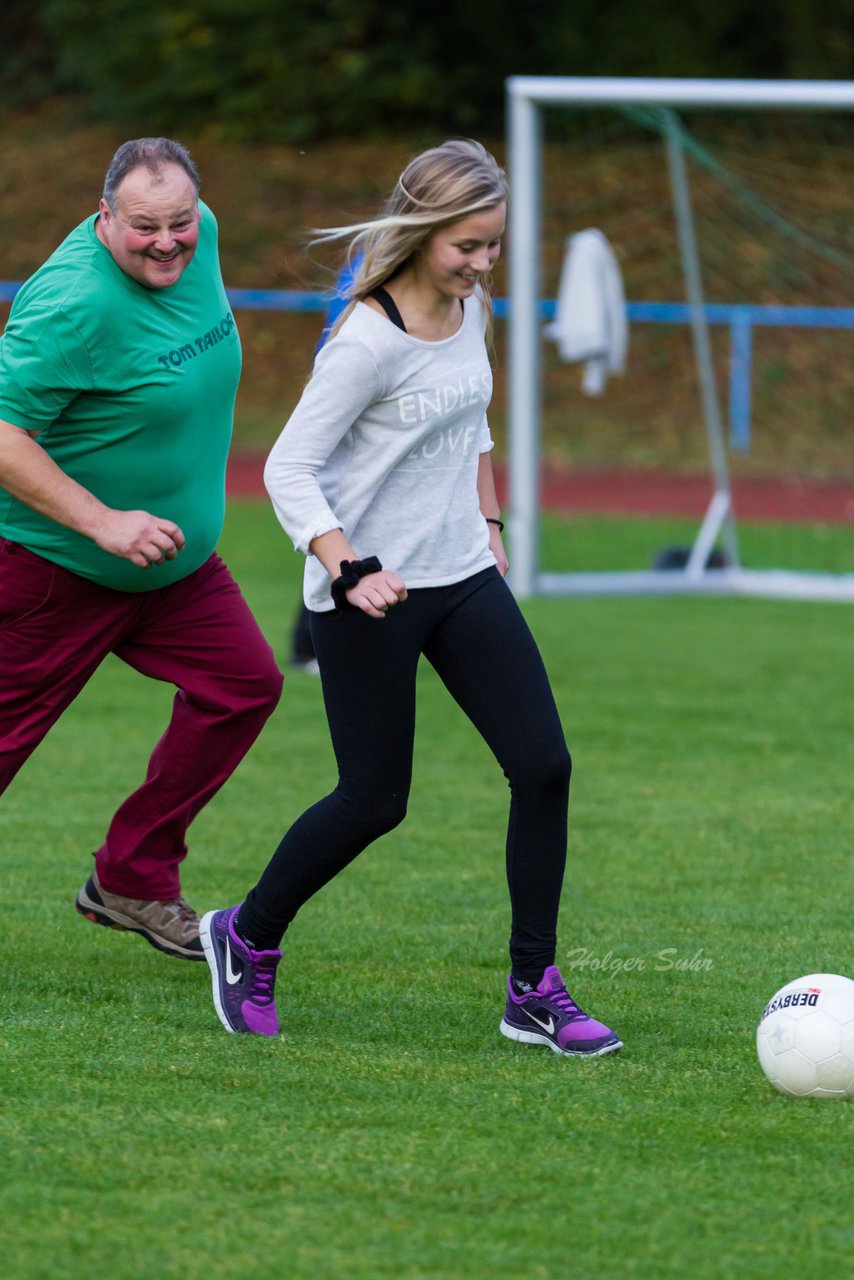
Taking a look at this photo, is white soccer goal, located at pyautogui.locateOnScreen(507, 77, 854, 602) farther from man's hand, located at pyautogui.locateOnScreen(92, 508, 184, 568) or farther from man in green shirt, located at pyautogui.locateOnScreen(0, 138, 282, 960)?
man's hand, located at pyautogui.locateOnScreen(92, 508, 184, 568)

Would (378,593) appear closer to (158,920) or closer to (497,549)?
(497,549)

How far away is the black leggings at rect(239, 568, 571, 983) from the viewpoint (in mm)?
3965

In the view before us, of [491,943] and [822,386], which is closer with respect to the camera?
[491,943]

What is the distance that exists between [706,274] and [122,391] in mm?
13735

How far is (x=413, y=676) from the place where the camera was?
4.02m

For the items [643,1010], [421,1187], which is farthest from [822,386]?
[421,1187]

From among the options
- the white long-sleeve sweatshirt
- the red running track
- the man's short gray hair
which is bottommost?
the red running track

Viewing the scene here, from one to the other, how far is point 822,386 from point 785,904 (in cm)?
1110

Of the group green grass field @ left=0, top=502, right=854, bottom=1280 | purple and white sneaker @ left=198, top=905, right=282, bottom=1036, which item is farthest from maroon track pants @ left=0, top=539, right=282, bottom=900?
purple and white sneaker @ left=198, top=905, right=282, bottom=1036

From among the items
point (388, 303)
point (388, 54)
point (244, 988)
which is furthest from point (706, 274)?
point (244, 988)

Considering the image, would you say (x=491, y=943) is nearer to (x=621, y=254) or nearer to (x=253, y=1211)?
(x=253, y=1211)

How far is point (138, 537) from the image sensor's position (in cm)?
404

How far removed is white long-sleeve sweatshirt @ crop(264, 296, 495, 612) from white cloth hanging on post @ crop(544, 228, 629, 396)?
8.52 meters

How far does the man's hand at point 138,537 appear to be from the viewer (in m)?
4.04
